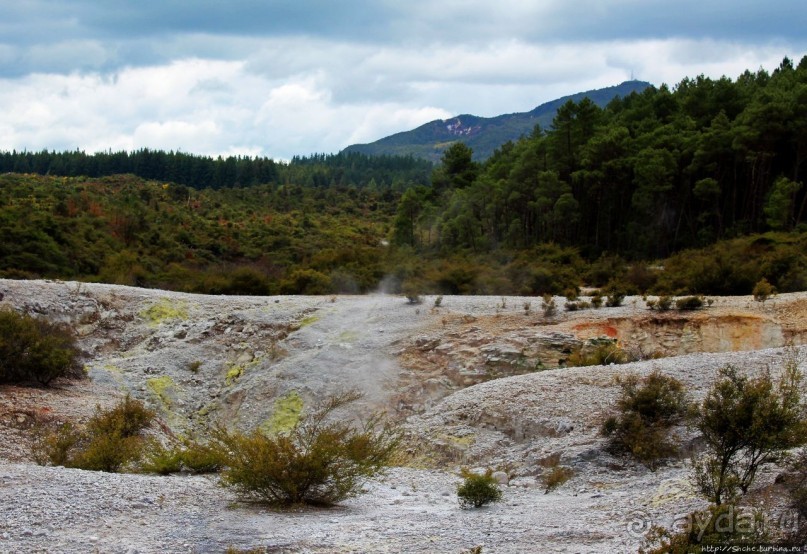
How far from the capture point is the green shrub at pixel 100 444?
11586 millimetres

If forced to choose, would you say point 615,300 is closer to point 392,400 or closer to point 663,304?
point 663,304

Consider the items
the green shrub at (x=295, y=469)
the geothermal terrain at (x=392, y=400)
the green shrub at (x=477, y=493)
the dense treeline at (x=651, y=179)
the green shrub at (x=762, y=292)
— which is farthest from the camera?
the dense treeline at (x=651, y=179)

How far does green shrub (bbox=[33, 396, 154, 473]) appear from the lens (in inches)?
456

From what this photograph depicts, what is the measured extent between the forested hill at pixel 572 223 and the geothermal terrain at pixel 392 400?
574cm

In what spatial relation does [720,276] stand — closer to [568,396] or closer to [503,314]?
[503,314]

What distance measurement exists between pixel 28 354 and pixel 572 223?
30.2 meters

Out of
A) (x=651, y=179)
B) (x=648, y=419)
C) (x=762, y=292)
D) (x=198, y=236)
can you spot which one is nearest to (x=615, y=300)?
(x=762, y=292)

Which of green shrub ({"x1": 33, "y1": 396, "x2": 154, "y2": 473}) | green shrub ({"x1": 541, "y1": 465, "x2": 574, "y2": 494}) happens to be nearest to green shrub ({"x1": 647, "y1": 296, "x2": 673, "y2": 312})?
green shrub ({"x1": 541, "y1": 465, "x2": 574, "y2": 494})

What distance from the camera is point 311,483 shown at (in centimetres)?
1004

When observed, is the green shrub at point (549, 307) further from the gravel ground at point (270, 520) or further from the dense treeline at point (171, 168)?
the dense treeline at point (171, 168)

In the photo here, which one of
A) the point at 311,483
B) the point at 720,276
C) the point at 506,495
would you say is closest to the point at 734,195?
the point at 720,276

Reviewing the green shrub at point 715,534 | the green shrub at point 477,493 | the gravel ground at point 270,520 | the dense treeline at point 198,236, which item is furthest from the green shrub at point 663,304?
the green shrub at point 715,534

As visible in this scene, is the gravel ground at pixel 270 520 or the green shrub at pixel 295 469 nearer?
the gravel ground at pixel 270 520

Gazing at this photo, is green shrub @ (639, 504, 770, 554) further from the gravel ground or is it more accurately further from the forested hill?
the forested hill
